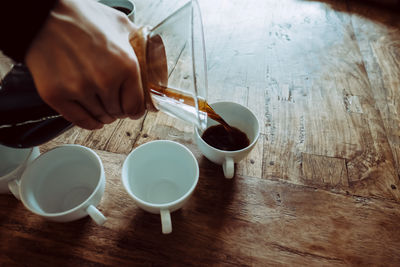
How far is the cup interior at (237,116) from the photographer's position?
2.24 ft

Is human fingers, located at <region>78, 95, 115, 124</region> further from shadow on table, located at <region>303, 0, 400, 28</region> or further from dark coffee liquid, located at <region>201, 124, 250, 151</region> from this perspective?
shadow on table, located at <region>303, 0, 400, 28</region>

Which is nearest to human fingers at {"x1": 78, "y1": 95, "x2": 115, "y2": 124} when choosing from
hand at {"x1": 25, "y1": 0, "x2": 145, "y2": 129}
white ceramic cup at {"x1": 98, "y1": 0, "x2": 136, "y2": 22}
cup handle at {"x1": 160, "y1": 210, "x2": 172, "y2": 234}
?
hand at {"x1": 25, "y1": 0, "x2": 145, "y2": 129}

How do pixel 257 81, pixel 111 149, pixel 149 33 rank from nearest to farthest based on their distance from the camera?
pixel 149 33
pixel 111 149
pixel 257 81

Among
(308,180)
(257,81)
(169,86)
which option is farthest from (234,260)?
(257,81)

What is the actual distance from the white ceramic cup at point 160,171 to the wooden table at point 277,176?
0.05 m

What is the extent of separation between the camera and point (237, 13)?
44.8 inches

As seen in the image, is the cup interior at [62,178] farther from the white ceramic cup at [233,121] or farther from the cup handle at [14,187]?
the white ceramic cup at [233,121]

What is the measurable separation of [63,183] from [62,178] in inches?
0.6

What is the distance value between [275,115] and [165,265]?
49 cm

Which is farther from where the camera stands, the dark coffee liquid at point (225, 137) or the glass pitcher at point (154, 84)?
the dark coffee liquid at point (225, 137)

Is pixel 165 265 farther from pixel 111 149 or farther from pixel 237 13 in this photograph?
pixel 237 13

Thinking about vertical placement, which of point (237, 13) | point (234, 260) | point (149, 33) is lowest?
point (234, 260)

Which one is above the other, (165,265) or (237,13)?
(237,13)

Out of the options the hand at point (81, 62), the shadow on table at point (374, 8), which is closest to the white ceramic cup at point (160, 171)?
the hand at point (81, 62)
